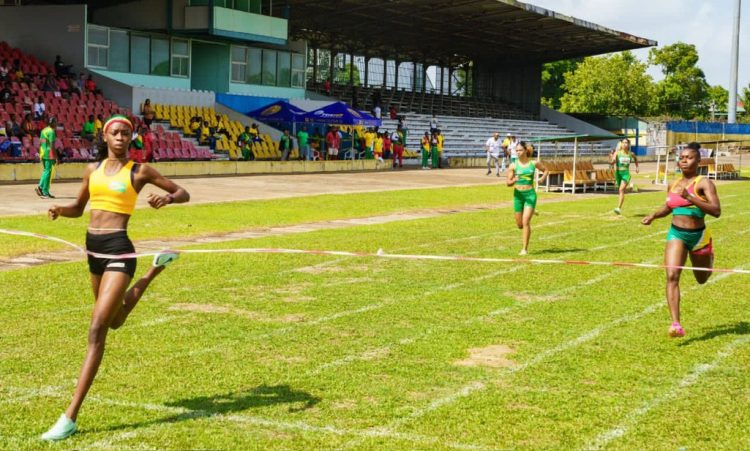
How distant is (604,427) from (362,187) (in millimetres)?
25247

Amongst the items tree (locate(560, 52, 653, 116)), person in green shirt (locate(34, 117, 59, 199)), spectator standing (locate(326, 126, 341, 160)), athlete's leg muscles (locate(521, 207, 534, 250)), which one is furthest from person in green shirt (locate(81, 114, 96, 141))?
tree (locate(560, 52, 653, 116))

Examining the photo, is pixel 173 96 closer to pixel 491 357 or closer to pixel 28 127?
pixel 28 127

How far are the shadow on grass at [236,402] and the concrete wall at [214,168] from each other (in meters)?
23.1

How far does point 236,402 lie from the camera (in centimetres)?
661

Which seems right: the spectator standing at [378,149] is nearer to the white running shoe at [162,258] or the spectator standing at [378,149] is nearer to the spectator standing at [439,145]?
the spectator standing at [439,145]

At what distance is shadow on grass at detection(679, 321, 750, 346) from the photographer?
8.88 m

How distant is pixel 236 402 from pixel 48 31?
3691 centimetres

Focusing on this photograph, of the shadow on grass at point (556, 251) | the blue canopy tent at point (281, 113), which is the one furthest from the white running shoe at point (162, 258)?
the blue canopy tent at point (281, 113)

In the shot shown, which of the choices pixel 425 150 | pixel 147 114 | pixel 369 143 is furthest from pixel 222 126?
pixel 425 150

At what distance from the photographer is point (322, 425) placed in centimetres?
610

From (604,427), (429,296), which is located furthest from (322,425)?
(429,296)

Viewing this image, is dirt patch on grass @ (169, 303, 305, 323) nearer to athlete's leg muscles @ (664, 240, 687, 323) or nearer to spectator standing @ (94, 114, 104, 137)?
athlete's leg muscles @ (664, 240, 687, 323)

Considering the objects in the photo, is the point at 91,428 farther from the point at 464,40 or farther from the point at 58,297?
the point at 464,40

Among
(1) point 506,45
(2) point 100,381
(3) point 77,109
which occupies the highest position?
(1) point 506,45
